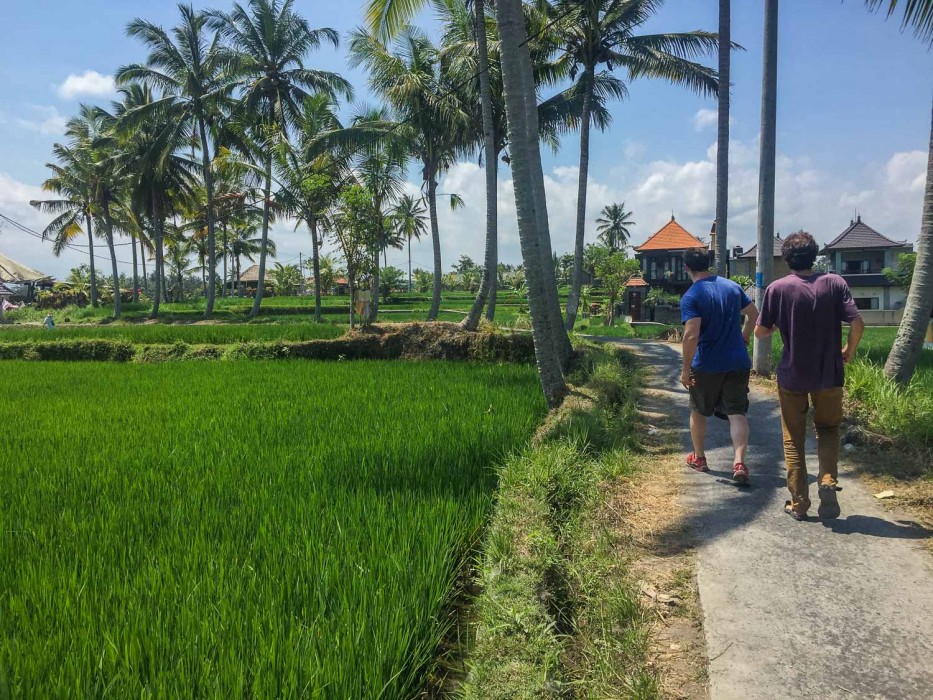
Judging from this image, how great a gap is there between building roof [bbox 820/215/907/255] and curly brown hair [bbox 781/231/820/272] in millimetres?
38562

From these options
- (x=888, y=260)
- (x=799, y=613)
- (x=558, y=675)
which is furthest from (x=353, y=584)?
(x=888, y=260)

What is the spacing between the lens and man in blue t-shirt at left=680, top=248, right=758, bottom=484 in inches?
149

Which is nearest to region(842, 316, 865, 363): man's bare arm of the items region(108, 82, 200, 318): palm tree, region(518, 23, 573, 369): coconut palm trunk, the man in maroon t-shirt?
the man in maroon t-shirt

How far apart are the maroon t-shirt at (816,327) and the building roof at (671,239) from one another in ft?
122

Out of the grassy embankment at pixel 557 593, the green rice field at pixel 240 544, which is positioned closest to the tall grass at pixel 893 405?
the grassy embankment at pixel 557 593

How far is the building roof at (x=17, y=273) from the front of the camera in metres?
43.7

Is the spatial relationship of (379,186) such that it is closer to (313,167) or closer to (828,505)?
(313,167)

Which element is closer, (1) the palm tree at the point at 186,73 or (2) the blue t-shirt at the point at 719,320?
(2) the blue t-shirt at the point at 719,320

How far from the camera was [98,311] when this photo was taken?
3077 cm

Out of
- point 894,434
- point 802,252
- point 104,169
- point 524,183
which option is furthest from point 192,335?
point 104,169

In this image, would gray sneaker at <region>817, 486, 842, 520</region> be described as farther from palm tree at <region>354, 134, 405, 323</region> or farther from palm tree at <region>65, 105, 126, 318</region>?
palm tree at <region>65, 105, 126, 318</region>

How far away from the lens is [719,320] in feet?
12.5

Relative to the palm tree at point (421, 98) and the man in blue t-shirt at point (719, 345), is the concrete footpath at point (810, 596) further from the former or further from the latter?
the palm tree at point (421, 98)

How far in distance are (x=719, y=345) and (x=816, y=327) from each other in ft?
2.24
